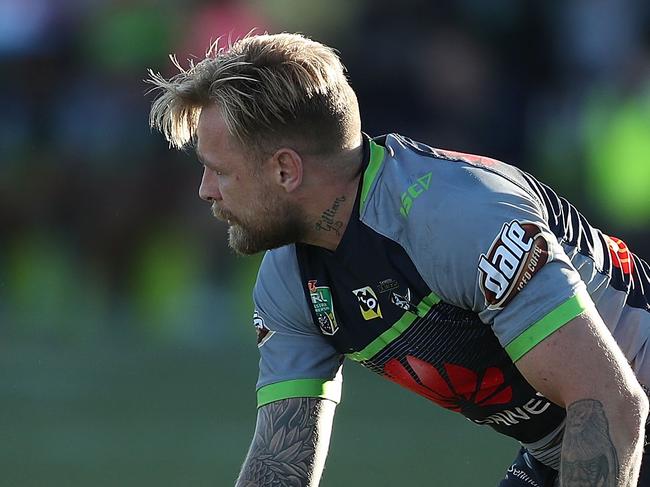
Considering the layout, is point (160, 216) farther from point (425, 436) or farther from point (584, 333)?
point (584, 333)

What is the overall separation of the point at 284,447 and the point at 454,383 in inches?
21.5

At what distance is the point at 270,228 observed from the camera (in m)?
3.73

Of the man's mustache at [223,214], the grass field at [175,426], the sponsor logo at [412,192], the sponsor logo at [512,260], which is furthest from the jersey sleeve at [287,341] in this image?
the grass field at [175,426]

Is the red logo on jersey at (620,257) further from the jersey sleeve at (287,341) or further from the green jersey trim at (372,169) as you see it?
the jersey sleeve at (287,341)

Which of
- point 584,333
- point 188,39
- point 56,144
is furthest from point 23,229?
point 584,333

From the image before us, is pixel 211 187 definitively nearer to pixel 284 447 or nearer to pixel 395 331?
pixel 395 331

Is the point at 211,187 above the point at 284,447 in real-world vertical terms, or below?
above

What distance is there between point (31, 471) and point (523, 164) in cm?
485

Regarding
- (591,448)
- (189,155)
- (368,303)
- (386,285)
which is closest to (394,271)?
(386,285)

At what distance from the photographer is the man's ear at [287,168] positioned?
3646 mm

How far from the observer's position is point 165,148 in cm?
1027

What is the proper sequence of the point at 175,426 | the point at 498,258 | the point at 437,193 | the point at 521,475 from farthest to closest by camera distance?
1. the point at 175,426
2. the point at 521,475
3. the point at 437,193
4. the point at 498,258

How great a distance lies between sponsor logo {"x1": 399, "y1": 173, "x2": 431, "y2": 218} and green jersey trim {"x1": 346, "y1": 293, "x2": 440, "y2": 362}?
10.0 inches

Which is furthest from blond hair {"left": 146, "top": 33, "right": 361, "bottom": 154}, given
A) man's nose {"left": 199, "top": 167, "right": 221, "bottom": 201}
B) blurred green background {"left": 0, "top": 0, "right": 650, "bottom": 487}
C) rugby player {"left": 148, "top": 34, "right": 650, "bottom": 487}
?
blurred green background {"left": 0, "top": 0, "right": 650, "bottom": 487}
